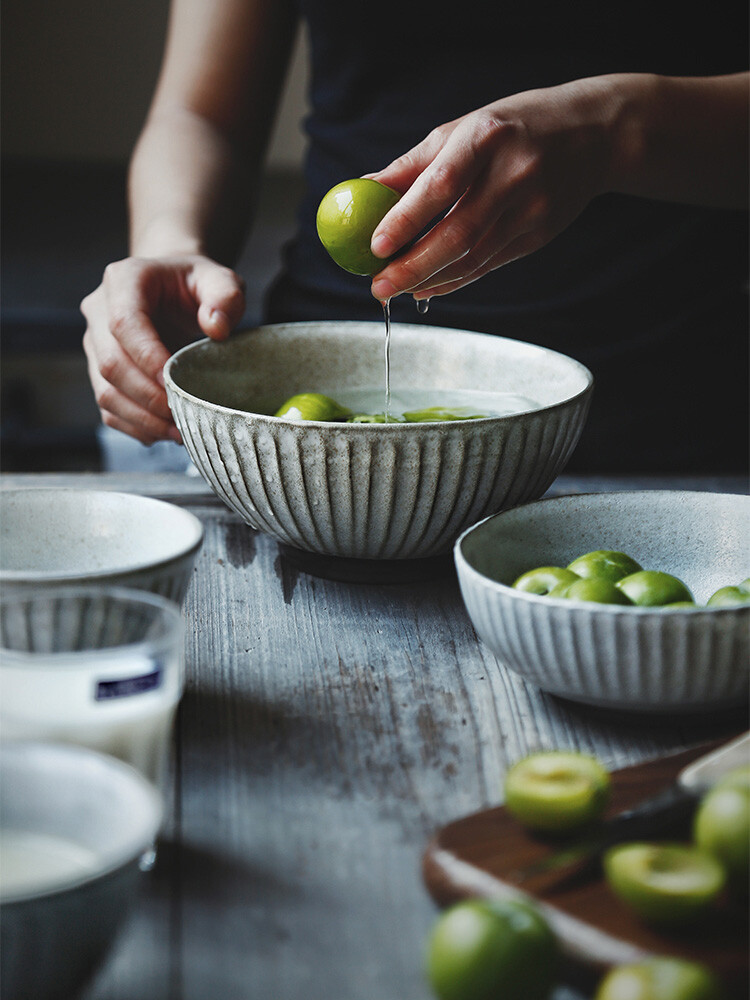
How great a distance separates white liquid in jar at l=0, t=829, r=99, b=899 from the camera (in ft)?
1.69

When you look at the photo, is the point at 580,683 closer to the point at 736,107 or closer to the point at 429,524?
the point at 429,524

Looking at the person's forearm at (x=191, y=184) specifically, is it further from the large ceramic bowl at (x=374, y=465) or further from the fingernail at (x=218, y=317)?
the large ceramic bowl at (x=374, y=465)

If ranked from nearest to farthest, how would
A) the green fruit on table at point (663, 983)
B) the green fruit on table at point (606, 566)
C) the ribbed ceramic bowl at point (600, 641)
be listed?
the green fruit on table at point (663, 983) → the ribbed ceramic bowl at point (600, 641) → the green fruit on table at point (606, 566)

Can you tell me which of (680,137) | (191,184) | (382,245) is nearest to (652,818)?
(382,245)

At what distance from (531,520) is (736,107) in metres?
0.65

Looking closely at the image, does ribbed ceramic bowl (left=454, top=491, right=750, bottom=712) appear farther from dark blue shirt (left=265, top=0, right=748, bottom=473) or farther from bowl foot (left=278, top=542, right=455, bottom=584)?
dark blue shirt (left=265, top=0, right=748, bottom=473)

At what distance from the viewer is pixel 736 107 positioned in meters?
1.25

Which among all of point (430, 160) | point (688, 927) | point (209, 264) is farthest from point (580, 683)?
point (209, 264)

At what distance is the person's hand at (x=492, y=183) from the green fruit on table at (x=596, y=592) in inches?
14.2

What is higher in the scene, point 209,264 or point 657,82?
point 657,82

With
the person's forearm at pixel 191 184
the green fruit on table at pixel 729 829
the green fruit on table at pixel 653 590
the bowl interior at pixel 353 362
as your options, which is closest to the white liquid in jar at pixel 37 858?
the green fruit on table at pixel 729 829

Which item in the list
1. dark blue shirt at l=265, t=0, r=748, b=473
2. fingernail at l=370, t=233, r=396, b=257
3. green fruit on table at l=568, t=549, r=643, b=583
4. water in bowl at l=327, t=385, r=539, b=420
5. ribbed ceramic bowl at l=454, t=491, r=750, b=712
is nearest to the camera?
ribbed ceramic bowl at l=454, t=491, r=750, b=712

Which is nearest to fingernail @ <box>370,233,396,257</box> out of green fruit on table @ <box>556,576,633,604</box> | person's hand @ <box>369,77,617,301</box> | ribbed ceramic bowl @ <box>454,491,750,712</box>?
person's hand @ <box>369,77,617,301</box>

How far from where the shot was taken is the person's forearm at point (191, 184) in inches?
59.3
